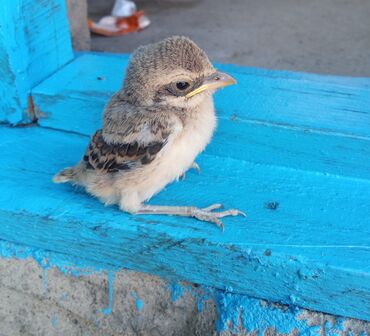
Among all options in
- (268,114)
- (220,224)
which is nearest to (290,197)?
(220,224)

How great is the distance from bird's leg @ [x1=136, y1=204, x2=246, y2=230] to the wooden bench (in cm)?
3

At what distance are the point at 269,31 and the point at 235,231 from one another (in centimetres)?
375

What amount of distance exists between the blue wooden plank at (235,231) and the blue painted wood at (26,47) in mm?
434

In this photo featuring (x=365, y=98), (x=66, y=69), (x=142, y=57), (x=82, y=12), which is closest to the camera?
(x=142, y=57)

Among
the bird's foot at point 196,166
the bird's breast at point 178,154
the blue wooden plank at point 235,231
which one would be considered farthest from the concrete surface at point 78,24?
the bird's breast at point 178,154

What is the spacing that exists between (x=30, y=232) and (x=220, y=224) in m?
0.88

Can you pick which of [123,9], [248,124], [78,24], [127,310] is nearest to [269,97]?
[248,124]

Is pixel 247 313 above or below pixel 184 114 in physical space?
below

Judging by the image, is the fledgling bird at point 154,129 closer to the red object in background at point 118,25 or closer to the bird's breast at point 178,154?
the bird's breast at point 178,154

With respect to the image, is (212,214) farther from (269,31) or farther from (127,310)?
(269,31)

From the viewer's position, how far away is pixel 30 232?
7.53 ft

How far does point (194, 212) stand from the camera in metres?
2.16

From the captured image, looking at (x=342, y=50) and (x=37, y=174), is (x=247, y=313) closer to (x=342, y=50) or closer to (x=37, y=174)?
(x=37, y=174)

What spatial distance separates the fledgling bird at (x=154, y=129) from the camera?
2.13 metres
